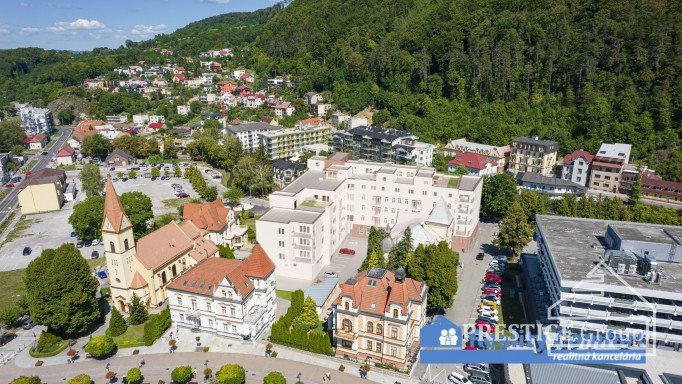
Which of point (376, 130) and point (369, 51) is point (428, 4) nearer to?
point (369, 51)

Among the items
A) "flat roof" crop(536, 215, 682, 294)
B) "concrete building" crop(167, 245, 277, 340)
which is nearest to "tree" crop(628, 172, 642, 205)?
"flat roof" crop(536, 215, 682, 294)

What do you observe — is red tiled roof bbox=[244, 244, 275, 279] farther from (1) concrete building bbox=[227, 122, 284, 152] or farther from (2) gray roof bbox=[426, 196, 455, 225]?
(1) concrete building bbox=[227, 122, 284, 152]

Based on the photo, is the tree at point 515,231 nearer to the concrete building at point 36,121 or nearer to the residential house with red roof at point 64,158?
the residential house with red roof at point 64,158

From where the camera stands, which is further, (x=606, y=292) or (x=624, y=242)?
(x=624, y=242)

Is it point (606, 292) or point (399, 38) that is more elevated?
point (399, 38)

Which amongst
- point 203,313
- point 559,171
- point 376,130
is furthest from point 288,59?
point 203,313

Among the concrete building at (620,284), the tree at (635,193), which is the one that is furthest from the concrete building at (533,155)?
the concrete building at (620,284)
